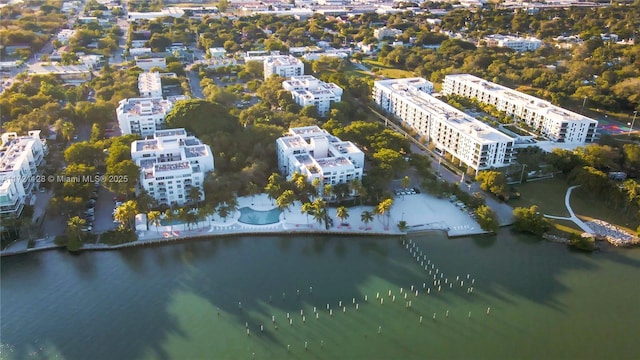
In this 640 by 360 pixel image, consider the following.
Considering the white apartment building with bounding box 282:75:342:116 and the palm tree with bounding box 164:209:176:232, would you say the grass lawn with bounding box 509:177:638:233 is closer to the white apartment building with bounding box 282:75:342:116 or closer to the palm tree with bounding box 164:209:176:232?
the white apartment building with bounding box 282:75:342:116

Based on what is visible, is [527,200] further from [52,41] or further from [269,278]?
[52,41]

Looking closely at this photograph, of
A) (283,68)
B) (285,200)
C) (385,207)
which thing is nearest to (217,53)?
(283,68)

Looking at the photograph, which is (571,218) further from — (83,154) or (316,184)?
(83,154)

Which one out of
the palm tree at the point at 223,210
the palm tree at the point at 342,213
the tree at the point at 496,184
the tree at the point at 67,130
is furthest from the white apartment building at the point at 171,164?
the tree at the point at 496,184

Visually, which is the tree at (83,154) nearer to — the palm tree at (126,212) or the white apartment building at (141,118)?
the white apartment building at (141,118)

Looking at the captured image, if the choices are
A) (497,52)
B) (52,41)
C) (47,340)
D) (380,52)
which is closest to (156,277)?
(47,340)

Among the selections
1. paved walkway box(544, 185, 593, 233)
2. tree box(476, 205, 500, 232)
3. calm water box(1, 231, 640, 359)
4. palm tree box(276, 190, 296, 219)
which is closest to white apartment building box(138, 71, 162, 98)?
calm water box(1, 231, 640, 359)
